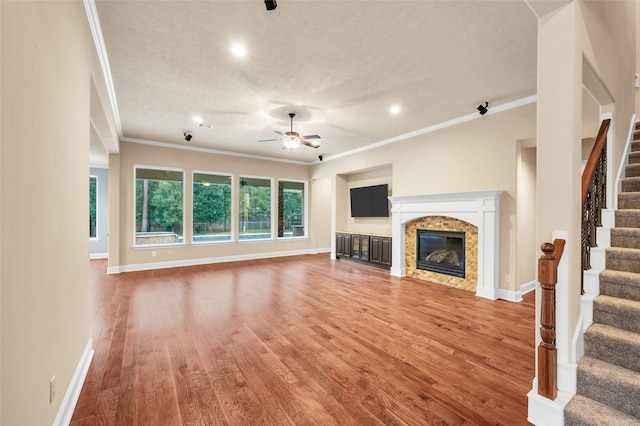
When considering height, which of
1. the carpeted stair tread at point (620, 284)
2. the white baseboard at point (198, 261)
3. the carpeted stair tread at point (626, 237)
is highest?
the carpeted stair tread at point (626, 237)

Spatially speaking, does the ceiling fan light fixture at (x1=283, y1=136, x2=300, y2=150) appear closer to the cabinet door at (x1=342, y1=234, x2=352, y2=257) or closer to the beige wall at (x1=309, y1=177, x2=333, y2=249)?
the cabinet door at (x1=342, y1=234, x2=352, y2=257)

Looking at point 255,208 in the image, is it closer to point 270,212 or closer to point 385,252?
point 270,212

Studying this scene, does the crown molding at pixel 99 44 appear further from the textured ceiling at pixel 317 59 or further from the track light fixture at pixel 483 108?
the track light fixture at pixel 483 108

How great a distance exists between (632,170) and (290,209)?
24.8 feet

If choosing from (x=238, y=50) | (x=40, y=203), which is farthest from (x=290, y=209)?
(x=40, y=203)

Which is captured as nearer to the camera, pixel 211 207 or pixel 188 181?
pixel 188 181

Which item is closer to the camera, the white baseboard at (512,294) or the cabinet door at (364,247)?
the white baseboard at (512,294)

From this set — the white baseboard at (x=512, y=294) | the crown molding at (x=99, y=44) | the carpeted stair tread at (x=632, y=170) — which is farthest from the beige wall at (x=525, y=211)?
the crown molding at (x=99, y=44)

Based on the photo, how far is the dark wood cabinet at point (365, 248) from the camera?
22.1 feet

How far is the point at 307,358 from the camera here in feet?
8.71

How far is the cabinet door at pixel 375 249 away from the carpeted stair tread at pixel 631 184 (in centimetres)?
428

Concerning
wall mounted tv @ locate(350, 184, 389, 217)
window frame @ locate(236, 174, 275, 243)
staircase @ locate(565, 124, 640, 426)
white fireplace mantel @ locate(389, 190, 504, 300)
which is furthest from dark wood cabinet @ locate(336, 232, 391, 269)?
staircase @ locate(565, 124, 640, 426)

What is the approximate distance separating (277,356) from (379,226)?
218 inches

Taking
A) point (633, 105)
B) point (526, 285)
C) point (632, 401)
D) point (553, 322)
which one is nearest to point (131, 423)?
point (553, 322)
